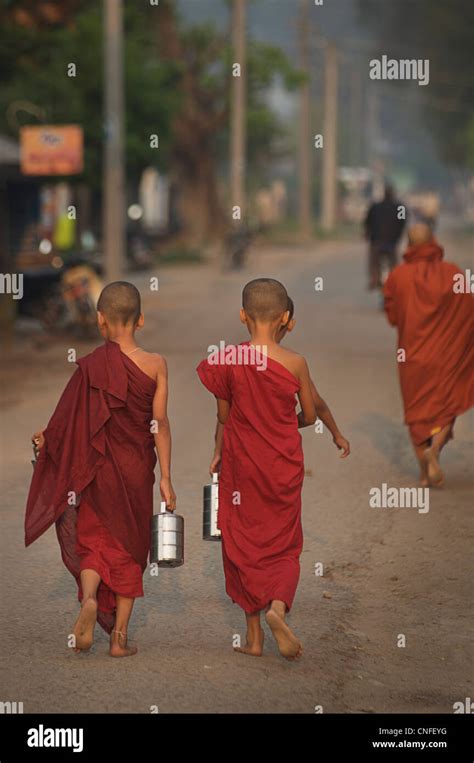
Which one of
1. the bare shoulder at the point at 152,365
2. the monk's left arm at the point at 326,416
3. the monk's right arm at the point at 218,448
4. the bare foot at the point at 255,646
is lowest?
the bare foot at the point at 255,646

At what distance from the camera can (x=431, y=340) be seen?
9.88 metres

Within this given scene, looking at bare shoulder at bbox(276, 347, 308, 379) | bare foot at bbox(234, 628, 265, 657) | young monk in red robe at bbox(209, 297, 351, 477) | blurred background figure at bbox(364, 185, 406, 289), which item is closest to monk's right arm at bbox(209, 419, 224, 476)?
young monk in red robe at bbox(209, 297, 351, 477)

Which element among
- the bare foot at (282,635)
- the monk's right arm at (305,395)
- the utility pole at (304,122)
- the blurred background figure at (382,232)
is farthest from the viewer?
the utility pole at (304,122)

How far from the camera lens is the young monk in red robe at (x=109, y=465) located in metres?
6.16

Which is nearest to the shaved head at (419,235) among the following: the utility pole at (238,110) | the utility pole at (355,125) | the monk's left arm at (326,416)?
the monk's left arm at (326,416)

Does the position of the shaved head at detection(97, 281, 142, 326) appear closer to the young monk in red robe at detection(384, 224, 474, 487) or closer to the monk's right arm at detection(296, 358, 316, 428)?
the monk's right arm at detection(296, 358, 316, 428)

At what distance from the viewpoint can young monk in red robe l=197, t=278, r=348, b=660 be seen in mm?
6184

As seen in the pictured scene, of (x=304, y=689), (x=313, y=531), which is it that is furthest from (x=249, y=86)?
(x=304, y=689)

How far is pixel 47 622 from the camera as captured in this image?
22.1 ft

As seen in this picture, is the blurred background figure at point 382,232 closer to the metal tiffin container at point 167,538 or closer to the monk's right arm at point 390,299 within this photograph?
the monk's right arm at point 390,299

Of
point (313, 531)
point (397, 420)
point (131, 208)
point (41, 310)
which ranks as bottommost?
point (313, 531)

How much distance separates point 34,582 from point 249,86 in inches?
1525

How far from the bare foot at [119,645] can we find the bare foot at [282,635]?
0.58 meters
